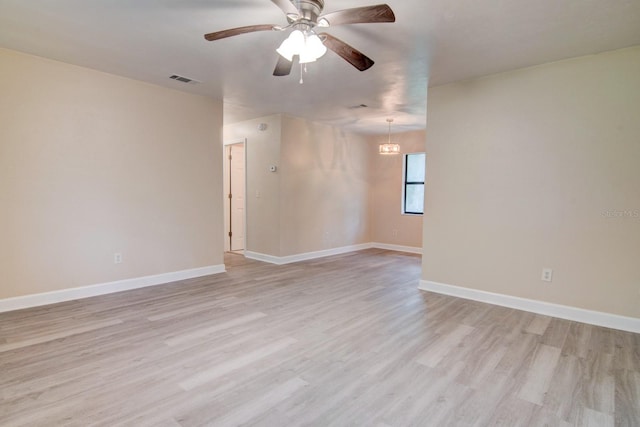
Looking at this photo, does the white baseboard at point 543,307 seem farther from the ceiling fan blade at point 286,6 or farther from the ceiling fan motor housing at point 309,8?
the ceiling fan blade at point 286,6

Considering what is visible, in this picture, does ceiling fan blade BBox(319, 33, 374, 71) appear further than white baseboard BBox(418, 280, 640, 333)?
No

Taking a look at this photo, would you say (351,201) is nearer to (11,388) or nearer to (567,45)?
(567,45)

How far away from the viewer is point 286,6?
1.94 metres

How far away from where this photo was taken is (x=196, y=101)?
4.61m

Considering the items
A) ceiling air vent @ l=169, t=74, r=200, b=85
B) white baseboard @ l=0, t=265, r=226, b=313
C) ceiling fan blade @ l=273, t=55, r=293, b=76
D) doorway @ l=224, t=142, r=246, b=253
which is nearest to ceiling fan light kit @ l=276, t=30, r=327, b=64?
ceiling fan blade @ l=273, t=55, r=293, b=76

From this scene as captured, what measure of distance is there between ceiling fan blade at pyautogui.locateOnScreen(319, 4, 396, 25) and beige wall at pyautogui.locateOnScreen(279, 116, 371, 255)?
146 inches

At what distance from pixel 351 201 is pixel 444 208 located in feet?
10.4

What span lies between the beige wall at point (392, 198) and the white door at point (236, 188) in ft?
9.59

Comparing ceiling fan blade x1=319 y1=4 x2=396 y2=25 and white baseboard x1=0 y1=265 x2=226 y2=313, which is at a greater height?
ceiling fan blade x1=319 y1=4 x2=396 y2=25

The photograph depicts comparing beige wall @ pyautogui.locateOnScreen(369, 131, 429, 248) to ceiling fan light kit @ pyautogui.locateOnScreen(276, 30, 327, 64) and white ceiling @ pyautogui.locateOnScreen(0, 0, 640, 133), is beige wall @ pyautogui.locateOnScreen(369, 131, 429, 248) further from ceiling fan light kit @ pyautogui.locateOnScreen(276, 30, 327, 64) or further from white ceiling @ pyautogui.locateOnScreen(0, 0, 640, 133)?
ceiling fan light kit @ pyautogui.locateOnScreen(276, 30, 327, 64)

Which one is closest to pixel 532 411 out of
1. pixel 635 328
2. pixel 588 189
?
pixel 635 328

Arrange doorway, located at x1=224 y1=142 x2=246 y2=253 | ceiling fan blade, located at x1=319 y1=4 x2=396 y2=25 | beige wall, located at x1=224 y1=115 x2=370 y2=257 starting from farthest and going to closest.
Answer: doorway, located at x1=224 y1=142 x2=246 y2=253 < beige wall, located at x1=224 y1=115 x2=370 y2=257 < ceiling fan blade, located at x1=319 y1=4 x2=396 y2=25

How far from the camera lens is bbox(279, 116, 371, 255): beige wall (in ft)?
19.0

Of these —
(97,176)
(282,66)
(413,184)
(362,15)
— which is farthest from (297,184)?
(362,15)
